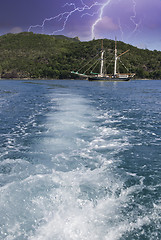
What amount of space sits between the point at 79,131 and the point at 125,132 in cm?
267

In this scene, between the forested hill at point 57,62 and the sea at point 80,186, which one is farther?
the forested hill at point 57,62

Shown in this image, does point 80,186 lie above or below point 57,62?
below

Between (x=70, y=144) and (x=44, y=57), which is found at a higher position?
(x=44, y=57)

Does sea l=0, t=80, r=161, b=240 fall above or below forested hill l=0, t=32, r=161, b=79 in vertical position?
→ below

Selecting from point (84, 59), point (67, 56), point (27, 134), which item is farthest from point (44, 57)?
point (27, 134)

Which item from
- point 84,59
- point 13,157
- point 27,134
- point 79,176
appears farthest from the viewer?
point 84,59

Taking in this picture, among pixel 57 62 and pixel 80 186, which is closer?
pixel 80 186

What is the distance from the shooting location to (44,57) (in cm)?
18825

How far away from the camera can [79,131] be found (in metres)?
11.9

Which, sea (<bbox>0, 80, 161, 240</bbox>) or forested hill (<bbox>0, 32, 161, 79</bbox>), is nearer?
sea (<bbox>0, 80, 161, 240</bbox>)

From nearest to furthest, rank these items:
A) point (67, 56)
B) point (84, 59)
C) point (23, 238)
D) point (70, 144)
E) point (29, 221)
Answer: point (23, 238)
point (29, 221)
point (70, 144)
point (84, 59)
point (67, 56)

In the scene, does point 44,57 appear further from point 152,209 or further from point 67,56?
point 152,209

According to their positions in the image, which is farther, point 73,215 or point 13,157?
point 13,157

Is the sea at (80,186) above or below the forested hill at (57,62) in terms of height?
below
